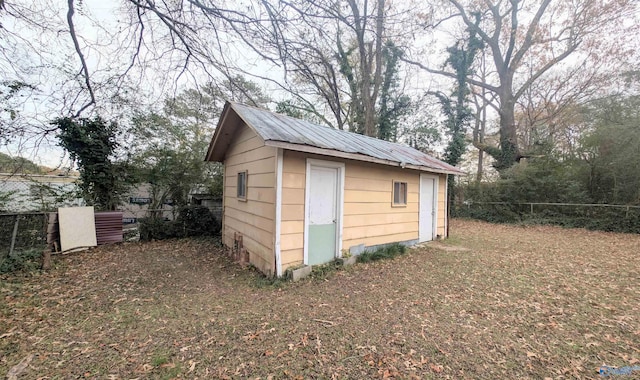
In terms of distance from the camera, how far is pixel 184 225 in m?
8.13

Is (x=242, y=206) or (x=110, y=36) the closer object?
(x=110, y=36)

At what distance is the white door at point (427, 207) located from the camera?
7.50m

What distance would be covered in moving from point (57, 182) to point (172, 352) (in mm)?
6705

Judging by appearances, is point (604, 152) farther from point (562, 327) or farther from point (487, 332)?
point (487, 332)

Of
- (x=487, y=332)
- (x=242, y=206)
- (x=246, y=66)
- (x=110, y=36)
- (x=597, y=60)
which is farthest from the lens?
(x=597, y=60)

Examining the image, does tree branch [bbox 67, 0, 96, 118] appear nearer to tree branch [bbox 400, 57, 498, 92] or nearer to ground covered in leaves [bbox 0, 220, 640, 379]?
ground covered in leaves [bbox 0, 220, 640, 379]

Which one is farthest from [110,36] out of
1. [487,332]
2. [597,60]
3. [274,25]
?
[597,60]

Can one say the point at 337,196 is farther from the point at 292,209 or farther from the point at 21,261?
the point at 21,261

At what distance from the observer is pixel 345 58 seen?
1377cm

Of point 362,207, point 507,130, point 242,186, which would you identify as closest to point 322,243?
point 362,207

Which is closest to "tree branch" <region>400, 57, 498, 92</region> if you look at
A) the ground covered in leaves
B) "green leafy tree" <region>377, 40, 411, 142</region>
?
"green leafy tree" <region>377, 40, 411, 142</region>

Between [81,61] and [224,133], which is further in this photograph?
[224,133]

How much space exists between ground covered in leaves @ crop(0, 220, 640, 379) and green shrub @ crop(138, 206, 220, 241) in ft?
6.45

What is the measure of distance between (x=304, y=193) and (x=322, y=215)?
655 millimetres
